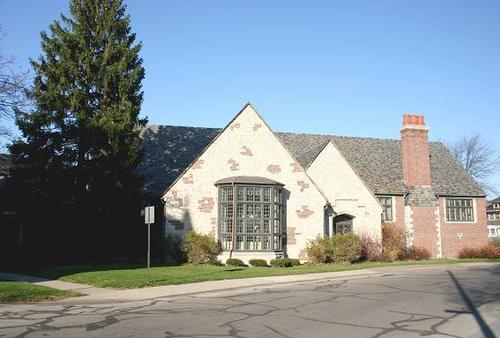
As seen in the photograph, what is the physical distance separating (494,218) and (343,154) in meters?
79.5

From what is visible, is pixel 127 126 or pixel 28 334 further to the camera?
pixel 127 126

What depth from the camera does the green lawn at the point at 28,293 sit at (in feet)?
46.4

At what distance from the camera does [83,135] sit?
2548cm

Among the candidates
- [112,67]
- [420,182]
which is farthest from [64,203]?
[420,182]

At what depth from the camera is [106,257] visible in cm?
2675

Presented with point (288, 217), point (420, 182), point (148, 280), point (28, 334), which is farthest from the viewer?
point (420, 182)

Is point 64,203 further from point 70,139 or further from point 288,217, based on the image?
point 288,217

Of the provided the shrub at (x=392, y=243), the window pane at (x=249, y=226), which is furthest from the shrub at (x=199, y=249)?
the shrub at (x=392, y=243)

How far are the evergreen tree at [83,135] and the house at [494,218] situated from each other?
88.3 meters

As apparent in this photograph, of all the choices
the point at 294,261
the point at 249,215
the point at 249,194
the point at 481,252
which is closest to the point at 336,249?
the point at 294,261

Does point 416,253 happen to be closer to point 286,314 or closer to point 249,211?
point 249,211

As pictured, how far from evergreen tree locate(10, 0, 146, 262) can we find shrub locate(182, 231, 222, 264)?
370 centimetres

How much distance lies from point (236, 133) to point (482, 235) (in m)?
20.5

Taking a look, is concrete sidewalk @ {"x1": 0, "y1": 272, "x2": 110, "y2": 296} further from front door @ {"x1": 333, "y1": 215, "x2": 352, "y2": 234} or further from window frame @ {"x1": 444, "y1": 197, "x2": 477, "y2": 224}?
window frame @ {"x1": 444, "y1": 197, "x2": 477, "y2": 224}
